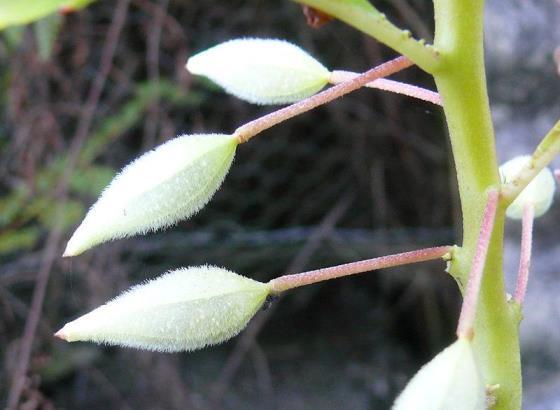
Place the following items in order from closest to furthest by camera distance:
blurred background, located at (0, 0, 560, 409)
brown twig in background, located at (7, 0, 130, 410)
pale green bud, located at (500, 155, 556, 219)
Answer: pale green bud, located at (500, 155, 556, 219) < brown twig in background, located at (7, 0, 130, 410) < blurred background, located at (0, 0, 560, 409)

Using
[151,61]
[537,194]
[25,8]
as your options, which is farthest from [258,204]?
[25,8]

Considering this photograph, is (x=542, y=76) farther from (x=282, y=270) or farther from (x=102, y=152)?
(x=102, y=152)

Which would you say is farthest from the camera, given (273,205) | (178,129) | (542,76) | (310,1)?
(273,205)

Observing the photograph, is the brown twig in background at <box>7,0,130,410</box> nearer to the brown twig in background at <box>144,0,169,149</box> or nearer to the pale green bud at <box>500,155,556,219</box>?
the brown twig in background at <box>144,0,169,149</box>

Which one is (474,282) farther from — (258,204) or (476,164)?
(258,204)

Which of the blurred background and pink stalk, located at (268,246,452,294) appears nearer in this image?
pink stalk, located at (268,246,452,294)

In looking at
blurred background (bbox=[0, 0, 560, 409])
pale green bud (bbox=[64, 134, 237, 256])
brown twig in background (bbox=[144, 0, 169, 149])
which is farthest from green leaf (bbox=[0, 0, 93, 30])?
brown twig in background (bbox=[144, 0, 169, 149])

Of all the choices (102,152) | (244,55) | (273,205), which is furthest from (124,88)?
(244,55)
